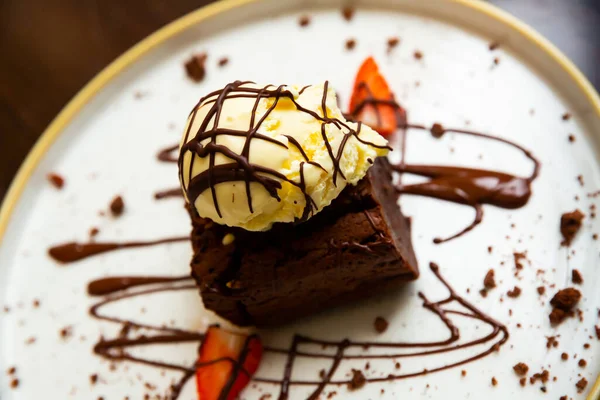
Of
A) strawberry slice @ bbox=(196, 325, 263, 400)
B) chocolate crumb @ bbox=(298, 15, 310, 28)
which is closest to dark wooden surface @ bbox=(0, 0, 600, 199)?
chocolate crumb @ bbox=(298, 15, 310, 28)

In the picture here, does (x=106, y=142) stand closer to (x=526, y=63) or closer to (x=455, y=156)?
(x=455, y=156)

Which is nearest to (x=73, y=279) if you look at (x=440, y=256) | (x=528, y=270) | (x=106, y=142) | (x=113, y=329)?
(x=113, y=329)

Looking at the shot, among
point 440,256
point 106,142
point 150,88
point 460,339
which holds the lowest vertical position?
point 460,339

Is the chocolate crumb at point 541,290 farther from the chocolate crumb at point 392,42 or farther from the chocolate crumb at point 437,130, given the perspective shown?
the chocolate crumb at point 392,42

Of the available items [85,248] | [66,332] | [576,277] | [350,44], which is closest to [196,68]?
[350,44]

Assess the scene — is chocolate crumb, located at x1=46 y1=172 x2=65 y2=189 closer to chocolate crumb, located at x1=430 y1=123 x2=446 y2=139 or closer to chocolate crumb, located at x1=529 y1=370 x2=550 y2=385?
chocolate crumb, located at x1=430 y1=123 x2=446 y2=139

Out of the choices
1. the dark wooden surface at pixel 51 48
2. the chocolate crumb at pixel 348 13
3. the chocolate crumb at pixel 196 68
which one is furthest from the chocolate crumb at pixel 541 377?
the dark wooden surface at pixel 51 48
